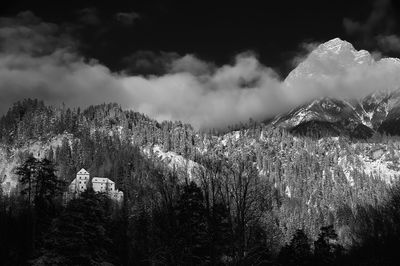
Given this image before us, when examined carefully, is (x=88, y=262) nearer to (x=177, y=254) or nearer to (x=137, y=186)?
(x=177, y=254)

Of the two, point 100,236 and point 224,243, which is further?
point 224,243

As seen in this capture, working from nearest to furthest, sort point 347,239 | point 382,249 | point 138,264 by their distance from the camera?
point 138,264
point 382,249
point 347,239

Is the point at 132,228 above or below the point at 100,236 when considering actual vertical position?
above

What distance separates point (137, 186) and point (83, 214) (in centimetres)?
15733

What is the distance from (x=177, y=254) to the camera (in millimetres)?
32156

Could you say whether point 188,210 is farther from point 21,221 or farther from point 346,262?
point 346,262

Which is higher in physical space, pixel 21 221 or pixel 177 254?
pixel 21 221

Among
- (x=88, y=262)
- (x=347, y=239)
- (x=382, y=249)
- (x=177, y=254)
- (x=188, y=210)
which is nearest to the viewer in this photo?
(x=177, y=254)

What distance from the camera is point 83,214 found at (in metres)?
39.6

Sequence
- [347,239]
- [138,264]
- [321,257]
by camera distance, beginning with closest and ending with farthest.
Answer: [138,264] < [321,257] < [347,239]

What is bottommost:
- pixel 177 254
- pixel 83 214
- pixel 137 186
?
pixel 177 254

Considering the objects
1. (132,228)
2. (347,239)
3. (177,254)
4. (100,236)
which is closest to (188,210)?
(100,236)

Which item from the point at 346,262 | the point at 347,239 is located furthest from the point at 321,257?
the point at 347,239

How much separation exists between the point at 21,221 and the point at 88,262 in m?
38.1
